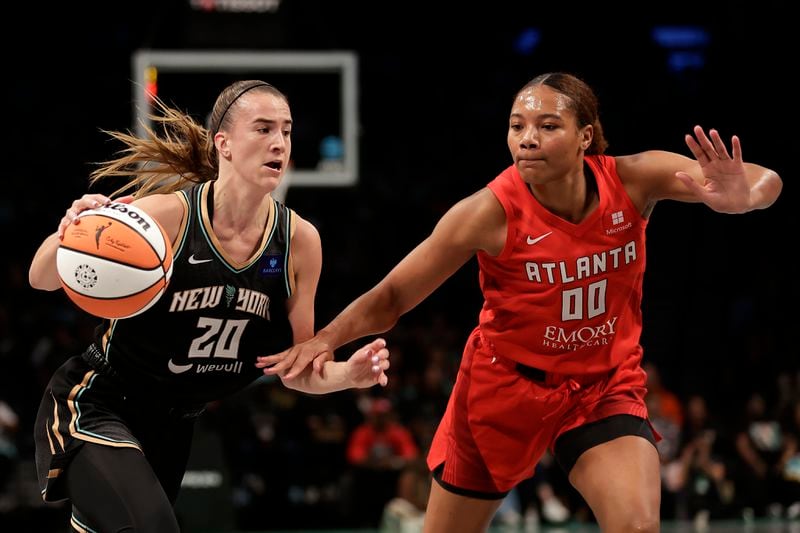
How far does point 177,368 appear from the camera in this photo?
396 centimetres

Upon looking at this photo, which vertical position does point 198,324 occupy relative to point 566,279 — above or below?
below

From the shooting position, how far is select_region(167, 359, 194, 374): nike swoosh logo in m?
3.96

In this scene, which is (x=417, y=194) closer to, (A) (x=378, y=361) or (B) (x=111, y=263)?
(A) (x=378, y=361)

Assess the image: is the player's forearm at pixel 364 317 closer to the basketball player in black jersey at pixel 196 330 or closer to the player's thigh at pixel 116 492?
the basketball player in black jersey at pixel 196 330

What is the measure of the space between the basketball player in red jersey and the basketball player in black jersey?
0.18 meters

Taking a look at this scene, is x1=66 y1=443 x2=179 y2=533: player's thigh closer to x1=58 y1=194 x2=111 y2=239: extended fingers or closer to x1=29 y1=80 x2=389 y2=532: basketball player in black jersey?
x1=29 y1=80 x2=389 y2=532: basketball player in black jersey

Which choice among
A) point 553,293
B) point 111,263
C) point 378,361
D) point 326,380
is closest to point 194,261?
point 111,263

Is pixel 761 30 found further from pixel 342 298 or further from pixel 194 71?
pixel 194 71

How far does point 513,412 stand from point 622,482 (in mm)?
491

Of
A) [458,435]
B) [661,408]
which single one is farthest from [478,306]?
[458,435]

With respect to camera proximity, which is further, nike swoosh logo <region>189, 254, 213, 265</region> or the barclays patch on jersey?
the barclays patch on jersey

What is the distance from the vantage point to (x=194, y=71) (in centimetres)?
857

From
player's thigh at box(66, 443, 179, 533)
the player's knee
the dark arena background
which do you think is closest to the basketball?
player's thigh at box(66, 443, 179, 533)

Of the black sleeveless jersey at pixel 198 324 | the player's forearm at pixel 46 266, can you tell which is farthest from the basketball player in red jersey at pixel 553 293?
the player's forearm at pixel 46 266
